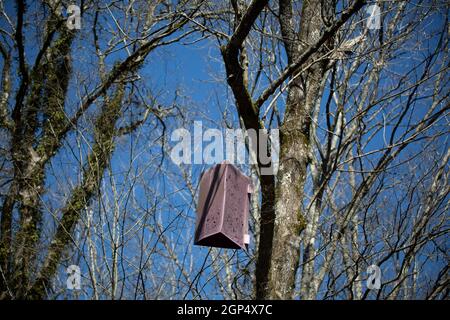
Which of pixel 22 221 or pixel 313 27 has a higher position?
pixel 313 27

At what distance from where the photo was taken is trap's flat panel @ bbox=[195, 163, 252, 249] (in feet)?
13.4

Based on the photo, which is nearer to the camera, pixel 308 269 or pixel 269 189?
pixel 269 189

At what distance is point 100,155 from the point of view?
5324 millimetres

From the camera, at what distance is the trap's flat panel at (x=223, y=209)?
4.08 meters

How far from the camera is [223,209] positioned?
4.09m

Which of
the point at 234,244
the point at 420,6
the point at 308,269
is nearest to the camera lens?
the point at 234,244

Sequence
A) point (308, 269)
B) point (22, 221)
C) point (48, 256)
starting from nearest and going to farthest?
1. point (308, 269)
2. point (48, 256)
3. point (22, 221)

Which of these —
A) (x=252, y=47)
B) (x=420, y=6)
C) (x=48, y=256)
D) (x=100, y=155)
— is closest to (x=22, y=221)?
(x=48, y=256)
